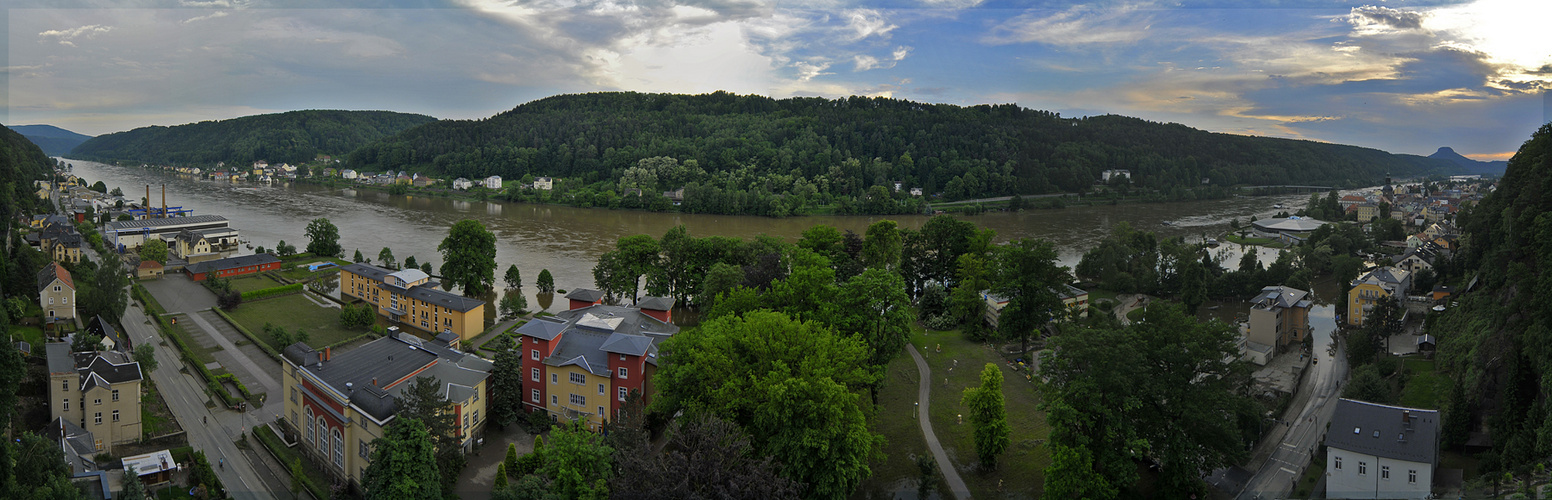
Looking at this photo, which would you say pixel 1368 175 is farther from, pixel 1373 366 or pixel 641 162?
pixel 1373 366

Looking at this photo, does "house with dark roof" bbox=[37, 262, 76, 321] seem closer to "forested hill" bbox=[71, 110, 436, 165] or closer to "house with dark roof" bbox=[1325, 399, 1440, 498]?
"house with dark roof" bbox=[1325, 399, 1440, 498]

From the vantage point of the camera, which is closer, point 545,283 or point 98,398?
point 98,398

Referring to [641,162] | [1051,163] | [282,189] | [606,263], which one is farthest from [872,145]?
[282,189]

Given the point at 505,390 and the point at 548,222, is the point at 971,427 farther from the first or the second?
the point at 548,222

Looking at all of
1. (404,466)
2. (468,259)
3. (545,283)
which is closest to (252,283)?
(468,259)

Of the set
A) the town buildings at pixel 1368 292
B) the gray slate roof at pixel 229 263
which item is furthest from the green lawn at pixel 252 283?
the town buildings at pixel 1368 292

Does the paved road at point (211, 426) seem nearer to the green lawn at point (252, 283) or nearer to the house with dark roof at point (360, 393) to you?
the house with dark roof at point (360, 393)

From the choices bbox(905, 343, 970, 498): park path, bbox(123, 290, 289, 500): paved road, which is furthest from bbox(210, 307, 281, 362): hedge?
bbox(905, 343, 970, 498): park path
